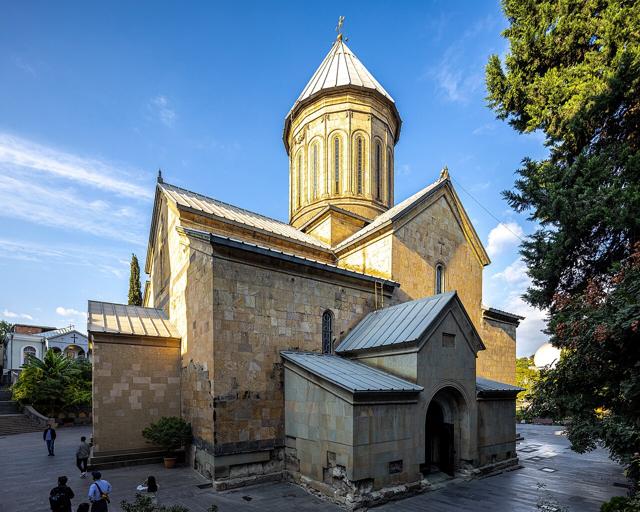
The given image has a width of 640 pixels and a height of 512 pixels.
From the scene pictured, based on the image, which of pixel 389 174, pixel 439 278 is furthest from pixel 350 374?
pixel 389 174

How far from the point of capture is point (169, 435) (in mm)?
9820

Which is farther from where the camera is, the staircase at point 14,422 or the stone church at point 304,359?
the staircase at point 14,422

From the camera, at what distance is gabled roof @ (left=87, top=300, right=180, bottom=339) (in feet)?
36.2

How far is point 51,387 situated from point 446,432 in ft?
63.5

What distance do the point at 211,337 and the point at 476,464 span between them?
294 inches

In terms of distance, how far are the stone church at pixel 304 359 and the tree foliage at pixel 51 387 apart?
9.64 meters

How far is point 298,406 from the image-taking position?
9195mm

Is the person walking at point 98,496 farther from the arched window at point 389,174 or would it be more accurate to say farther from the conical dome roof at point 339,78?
the conical dome roof at point 339,78

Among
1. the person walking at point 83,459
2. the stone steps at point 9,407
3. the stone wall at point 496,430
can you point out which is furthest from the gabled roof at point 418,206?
the stone steps at point 9,407

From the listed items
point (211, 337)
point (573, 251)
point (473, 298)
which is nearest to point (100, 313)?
point (211, 337)

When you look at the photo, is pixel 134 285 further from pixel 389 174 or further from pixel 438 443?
pixel 438 443

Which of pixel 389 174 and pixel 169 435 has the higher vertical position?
pixel 389 174

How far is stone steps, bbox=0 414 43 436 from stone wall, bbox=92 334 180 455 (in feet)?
39.5

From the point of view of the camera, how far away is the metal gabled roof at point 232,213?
13.5 meters
